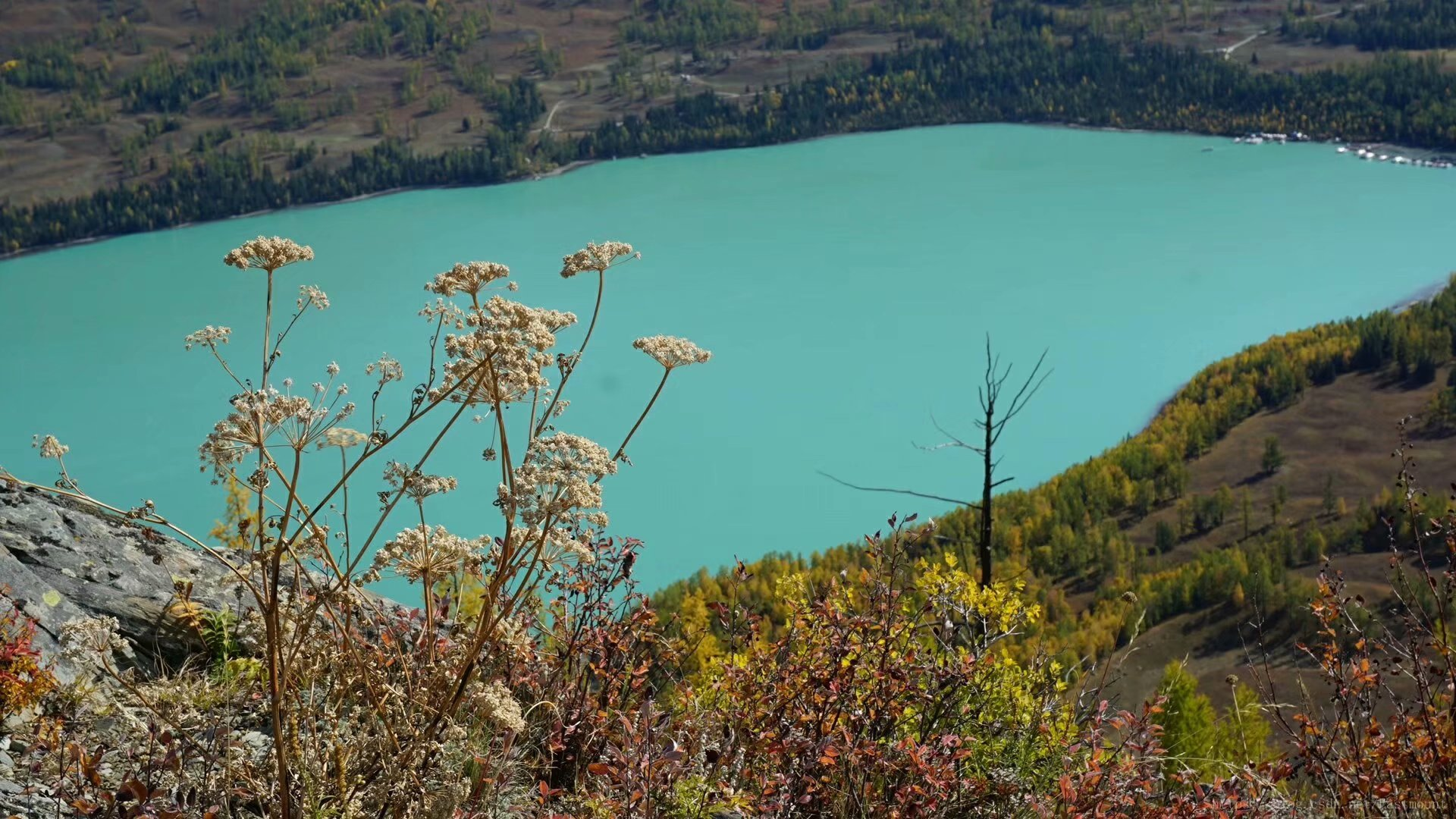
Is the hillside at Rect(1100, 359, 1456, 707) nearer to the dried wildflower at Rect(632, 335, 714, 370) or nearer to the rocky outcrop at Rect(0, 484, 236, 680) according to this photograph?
the rocky outcrop at Rect(0, 484, 236, 680)

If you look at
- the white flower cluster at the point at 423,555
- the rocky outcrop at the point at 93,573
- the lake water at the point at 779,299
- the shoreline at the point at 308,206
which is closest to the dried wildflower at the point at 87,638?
the white flower cluster at the point at 423,555

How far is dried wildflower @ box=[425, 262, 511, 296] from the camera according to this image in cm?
213

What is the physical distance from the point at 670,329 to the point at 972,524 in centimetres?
1128

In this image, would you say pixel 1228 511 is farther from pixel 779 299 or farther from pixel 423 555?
pixel 423 555

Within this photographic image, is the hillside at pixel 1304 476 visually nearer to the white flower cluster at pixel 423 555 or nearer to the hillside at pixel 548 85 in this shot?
the white flower cluster at pixel 423 555

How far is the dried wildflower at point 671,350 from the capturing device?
2.25 meters

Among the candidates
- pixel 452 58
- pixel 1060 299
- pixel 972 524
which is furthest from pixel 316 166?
pixel 972 524

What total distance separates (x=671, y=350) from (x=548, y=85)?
209 ft

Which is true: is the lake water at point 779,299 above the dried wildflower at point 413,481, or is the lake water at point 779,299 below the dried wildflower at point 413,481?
below

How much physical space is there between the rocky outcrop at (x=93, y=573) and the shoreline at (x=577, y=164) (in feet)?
150

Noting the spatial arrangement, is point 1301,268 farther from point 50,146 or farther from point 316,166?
point 50,146

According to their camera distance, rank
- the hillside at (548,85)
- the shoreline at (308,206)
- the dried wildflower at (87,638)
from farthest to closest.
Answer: the hillside at (548,85)
the shoreline at (308,206)
the dried wildflower at (87,638)

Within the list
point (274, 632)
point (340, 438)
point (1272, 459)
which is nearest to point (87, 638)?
point (274, 632)

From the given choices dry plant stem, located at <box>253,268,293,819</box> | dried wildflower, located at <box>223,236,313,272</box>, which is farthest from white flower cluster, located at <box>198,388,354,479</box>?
dried wildflower, located at <box>223,236,313,272</box>
